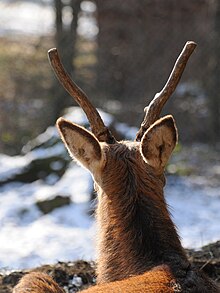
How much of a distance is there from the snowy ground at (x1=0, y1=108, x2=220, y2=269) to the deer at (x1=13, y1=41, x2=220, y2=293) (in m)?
3.64

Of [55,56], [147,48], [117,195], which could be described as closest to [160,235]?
[117,195]

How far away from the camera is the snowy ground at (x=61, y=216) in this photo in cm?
984

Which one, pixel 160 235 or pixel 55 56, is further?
pixel 55 56

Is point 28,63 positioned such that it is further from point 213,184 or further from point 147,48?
point 213,184

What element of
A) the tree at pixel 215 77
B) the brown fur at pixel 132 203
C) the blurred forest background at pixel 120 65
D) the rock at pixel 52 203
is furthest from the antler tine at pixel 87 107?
the tree at pixel 215 77

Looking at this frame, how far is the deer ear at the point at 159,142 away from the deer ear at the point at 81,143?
320 millimetres

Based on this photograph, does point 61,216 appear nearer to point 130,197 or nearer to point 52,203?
point 52,203

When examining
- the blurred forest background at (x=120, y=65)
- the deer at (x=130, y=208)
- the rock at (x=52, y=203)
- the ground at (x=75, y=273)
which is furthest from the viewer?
the blurred forest background at (x=120, y=65)

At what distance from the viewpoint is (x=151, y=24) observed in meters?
17.6

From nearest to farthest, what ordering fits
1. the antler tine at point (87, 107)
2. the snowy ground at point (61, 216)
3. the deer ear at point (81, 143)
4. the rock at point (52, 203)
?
the deer ear at point (81, 143) < the antler tine at point (87, 107) < the snowy ground at point (61, 216) < the rock at point (52, 203)

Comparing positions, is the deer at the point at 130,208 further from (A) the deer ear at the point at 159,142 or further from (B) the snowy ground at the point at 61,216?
(B) the snowy ground at the point at 61,216

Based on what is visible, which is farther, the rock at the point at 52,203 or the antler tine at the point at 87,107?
the rock at the point at 52,203

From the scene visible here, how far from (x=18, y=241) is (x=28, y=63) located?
28.4ft

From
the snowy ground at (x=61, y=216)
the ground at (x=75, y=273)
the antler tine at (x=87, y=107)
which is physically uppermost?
the snowy ground at (x=61, y=216)
